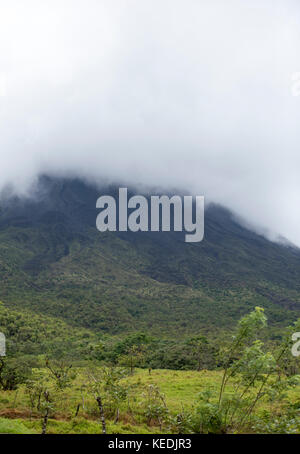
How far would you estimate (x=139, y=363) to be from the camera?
3862cm

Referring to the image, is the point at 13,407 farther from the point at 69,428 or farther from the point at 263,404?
the point at 263,404

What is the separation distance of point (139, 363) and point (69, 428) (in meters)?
29.5

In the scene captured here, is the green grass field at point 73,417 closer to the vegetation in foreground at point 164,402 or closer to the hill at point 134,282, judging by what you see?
the vegetation in foreground at point 164,402

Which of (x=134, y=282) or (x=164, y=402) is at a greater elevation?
(x=134, y=282)

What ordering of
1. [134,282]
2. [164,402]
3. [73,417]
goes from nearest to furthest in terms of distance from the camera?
[164,402]
[73,417]
[134,282]

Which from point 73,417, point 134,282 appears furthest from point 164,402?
point 134,282

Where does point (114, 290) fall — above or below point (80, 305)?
above

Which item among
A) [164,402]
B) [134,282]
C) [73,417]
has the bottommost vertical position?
[73,417]

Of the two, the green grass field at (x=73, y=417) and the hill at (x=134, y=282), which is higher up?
the hill at (x=134, y=282)

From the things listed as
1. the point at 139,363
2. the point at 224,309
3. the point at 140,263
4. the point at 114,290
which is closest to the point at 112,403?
the point at 139,363

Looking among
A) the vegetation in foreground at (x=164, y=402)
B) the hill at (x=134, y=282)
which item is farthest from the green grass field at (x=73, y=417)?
the hill at (x=134, y=282)

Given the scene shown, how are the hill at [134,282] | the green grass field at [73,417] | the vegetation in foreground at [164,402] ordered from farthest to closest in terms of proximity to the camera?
the hill at [134,282] → the green grass field at [73,417] → the vegetation in foreground at [164,402]

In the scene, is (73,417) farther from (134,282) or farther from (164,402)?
(134,282)

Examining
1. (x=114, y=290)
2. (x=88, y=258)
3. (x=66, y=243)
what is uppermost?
(x=66, y=243)
